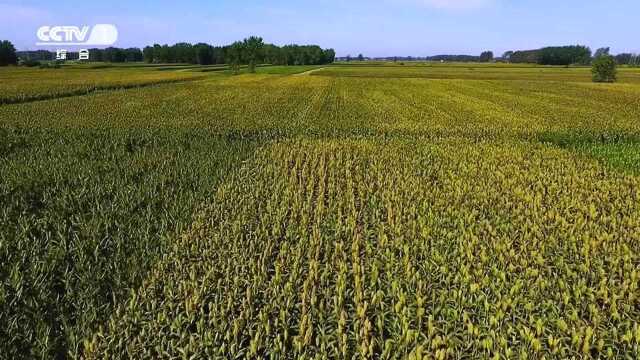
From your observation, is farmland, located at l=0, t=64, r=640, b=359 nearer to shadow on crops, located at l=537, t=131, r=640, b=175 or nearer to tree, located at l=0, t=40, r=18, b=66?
shadow on crops, located at l=537, t=131, r=640, b=175

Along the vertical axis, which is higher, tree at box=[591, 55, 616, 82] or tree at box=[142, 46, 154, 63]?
tree at box=[142, 46, 154, 63]

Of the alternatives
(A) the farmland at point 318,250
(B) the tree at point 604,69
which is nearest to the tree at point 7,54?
(A) the farmland at point 318,250

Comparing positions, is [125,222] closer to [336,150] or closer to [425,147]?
[336,150]

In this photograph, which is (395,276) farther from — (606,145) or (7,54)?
(7,54)

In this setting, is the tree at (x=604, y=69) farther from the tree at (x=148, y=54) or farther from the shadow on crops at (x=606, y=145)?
the tree at (x=148, y=54)

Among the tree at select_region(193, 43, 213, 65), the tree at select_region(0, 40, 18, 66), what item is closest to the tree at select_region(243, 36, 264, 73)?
the tree at select_region(193, 43, 213, 65)
